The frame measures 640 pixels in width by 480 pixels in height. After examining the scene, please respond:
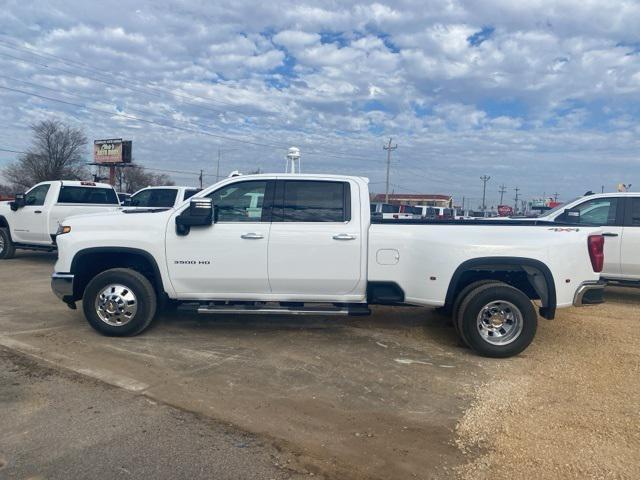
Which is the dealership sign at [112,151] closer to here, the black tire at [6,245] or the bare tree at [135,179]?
the bare tree at [135,179]

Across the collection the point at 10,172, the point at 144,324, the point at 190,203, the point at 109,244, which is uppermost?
the point at 10,172

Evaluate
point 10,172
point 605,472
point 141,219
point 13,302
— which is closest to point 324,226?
point 141,219

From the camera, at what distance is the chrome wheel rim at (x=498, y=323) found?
5395mm

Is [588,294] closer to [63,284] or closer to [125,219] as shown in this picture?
[125,219]

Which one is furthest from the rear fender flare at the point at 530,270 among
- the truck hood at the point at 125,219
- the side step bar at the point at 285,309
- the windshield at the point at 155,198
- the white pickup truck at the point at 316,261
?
the windshield at the point at 155,198

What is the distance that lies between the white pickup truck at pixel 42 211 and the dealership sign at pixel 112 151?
5054 cm

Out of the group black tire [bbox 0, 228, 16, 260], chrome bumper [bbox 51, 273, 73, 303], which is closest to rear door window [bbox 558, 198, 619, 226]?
chrome bumper [bbox 51, 273, 73, 303]

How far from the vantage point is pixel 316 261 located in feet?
18.4

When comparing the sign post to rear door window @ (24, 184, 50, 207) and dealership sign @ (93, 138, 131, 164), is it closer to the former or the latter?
dealership sign @ (93, 138, 131, 164)

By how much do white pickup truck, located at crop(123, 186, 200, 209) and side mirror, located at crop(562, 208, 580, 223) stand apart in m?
8.72

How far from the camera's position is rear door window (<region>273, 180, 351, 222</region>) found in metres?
5.74

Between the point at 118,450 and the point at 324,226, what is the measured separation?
3076 millimetres

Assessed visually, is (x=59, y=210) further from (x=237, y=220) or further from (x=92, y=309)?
(x=237, y=220)

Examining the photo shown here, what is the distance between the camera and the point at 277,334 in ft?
20.1
